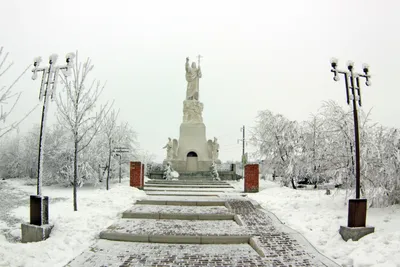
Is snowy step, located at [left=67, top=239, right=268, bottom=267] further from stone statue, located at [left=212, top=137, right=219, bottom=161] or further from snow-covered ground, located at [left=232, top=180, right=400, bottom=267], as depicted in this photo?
stone statue, located at [left=212, top=137, right=219, bottom=161]

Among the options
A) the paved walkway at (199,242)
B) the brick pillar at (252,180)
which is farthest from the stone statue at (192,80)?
the paved walkway at (199,242)

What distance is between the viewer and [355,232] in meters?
6.96

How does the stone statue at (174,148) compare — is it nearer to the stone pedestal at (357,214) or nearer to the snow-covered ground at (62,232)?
the snow-covered ground at (62,232)

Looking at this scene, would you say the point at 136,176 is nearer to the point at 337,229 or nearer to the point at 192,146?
the point at 337,229

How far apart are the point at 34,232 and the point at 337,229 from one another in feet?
23.2

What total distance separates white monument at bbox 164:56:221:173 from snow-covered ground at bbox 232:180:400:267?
19603 millimetres

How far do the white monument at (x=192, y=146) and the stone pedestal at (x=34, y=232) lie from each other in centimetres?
2323

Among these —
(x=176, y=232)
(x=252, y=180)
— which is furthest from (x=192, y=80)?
(x=176, y=232)

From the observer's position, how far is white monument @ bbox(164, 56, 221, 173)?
31328mm

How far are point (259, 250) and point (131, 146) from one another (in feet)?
84.6

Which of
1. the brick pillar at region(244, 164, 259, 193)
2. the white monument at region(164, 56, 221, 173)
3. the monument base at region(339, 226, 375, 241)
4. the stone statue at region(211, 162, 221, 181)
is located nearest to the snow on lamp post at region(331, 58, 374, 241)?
the monument base at region(339, 226, 375, 241)

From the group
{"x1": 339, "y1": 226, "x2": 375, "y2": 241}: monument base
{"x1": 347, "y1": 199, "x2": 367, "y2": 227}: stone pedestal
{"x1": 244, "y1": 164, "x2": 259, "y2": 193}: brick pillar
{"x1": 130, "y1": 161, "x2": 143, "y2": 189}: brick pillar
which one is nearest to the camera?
{"x1": 339, "y1": 226, "x2": 375, "y2": 241}: monument base

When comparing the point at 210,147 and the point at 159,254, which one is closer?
the point at 159,254

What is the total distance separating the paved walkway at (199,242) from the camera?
6.42 metres
